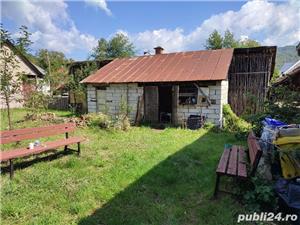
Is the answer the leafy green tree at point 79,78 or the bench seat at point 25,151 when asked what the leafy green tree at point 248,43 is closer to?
the leafy green tree at point 79,78

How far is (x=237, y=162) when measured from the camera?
4.80 meters

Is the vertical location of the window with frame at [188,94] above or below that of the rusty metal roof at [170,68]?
below

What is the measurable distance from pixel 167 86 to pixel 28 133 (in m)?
8.10

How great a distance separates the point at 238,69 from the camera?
13852mm

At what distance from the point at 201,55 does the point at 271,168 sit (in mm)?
10293

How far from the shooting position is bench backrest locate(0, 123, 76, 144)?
5.67 meters

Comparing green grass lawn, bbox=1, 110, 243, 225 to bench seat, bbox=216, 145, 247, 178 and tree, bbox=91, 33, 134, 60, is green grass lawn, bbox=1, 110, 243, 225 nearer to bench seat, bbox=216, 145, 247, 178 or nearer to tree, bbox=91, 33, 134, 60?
bench seat, bbox=216, 145, 247, 178

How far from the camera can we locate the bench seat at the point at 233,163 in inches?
167

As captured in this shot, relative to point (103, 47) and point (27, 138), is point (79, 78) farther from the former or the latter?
point (103, 47)

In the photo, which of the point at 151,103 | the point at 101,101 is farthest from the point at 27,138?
the point at 101,101

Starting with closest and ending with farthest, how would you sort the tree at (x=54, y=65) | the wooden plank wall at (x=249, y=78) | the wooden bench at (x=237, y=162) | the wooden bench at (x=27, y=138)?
the wooden bench at (x=237, y=162) < the wooden bench at (x=27, y=138) < the wooden plank wall at (x=249, y=78) < the tree at (x=54, y=65)

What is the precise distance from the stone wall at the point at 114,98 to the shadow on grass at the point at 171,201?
689 centimetres

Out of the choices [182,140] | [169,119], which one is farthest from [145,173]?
[169,119]

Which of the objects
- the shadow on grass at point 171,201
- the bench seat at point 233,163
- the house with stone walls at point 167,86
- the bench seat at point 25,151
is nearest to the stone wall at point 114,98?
the house with stone walls at point 167,86
